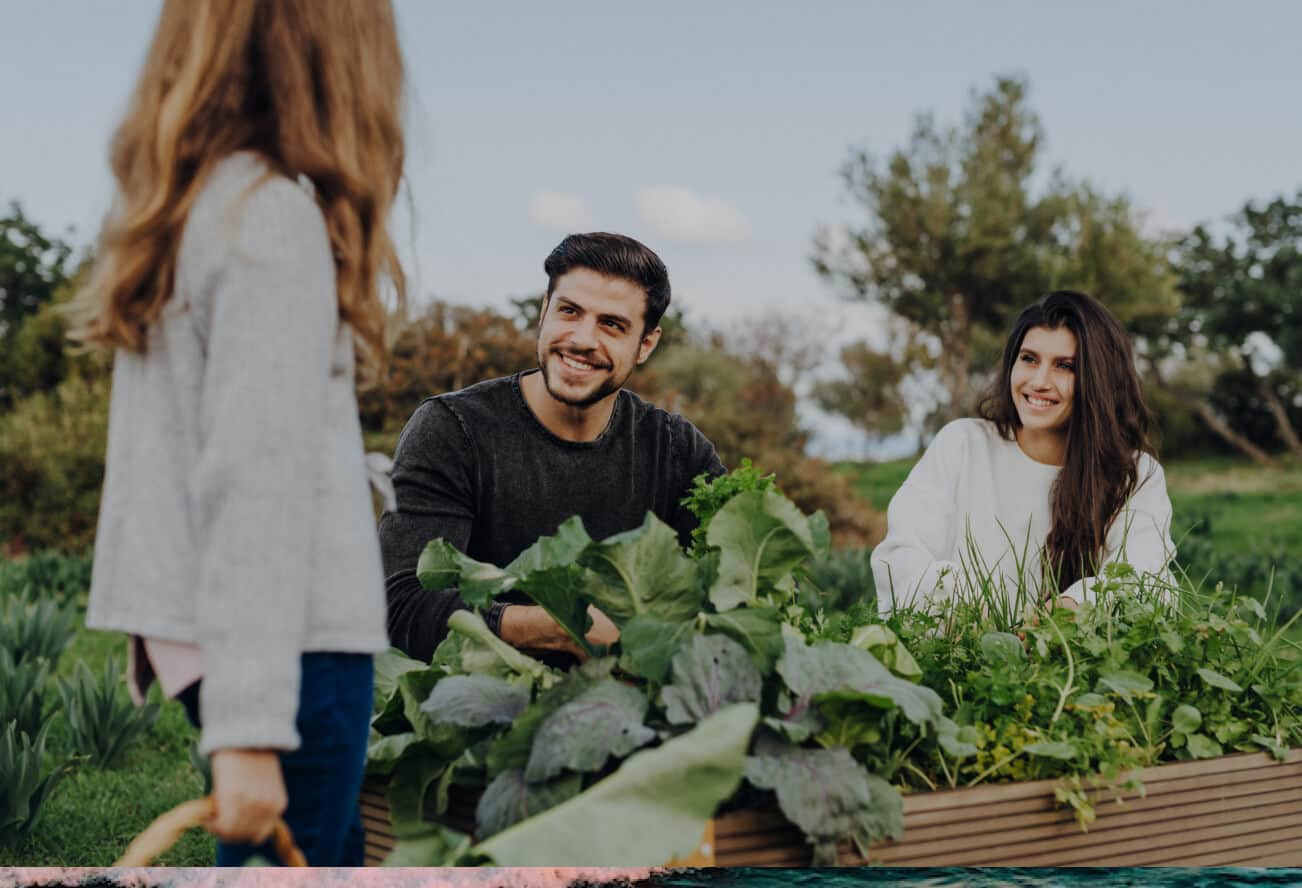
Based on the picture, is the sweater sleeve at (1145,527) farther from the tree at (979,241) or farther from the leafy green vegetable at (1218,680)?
the tree at (979,241)

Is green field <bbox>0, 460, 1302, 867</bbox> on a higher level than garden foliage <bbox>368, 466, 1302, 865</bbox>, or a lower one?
lower

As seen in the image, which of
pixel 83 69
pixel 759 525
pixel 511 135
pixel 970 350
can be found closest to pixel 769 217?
pixel 511 135

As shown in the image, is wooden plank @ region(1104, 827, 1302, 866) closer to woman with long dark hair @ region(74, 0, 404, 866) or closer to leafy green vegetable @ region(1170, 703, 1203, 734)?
leafy green vegetable @ region(1170, 703, 1203, 734)

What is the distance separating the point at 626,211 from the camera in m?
2.73

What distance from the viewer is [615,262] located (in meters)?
2.29

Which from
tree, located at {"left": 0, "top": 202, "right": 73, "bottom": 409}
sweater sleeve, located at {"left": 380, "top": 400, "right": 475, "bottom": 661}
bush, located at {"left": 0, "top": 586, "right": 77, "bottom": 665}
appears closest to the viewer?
sweater sleeve, located at {"left": 380, "top": 400, "right": 475, "bottom": 661}

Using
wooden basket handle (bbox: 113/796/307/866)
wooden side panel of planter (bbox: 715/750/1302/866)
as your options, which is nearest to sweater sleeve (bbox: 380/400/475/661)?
wooden side panel of planter (bbox: 715/750/1302/866)

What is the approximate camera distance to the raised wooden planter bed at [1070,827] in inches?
54.8

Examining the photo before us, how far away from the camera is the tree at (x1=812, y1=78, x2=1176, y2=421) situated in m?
13.0

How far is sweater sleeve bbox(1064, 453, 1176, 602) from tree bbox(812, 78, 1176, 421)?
33.0 ft

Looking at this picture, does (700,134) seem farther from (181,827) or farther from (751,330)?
(751,330)

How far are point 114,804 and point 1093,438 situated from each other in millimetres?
2383

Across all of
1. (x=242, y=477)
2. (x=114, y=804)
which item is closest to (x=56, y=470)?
(x=114, y=804)

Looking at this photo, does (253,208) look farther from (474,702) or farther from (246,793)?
(474,702)
